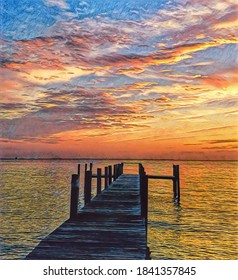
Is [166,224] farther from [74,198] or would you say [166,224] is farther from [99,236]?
[99,236]

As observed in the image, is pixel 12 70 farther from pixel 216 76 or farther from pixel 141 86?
pixel 216 76

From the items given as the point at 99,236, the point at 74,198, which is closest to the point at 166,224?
the point at 74,198

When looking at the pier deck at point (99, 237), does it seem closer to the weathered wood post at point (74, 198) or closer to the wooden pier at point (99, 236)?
the wooden pier at point (99, 236)

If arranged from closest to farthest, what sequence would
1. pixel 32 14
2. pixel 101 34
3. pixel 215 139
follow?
pixel 32 14 → pixel 101 34 → pixel 215 139

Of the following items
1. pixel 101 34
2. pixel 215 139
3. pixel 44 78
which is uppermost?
pixel 101 34

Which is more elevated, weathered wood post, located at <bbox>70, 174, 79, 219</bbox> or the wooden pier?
weathered wood post, located at <bbox>70, 174, 79, 219</bbox>

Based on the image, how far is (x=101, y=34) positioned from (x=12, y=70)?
488 centimetres

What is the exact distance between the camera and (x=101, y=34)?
632 inches

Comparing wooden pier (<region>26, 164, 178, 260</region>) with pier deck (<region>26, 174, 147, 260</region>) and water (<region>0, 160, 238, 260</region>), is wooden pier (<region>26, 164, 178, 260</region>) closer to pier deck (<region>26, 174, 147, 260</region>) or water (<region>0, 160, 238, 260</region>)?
pier deck (<region>26, 174, 147, 260</region>)

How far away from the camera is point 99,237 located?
7438mm

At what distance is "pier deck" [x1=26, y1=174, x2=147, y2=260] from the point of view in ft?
A: 20.6

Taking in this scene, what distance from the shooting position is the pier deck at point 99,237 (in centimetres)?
629

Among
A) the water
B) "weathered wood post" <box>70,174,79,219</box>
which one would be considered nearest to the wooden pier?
"weathered wood post" <box>70,174,79,219</box>
